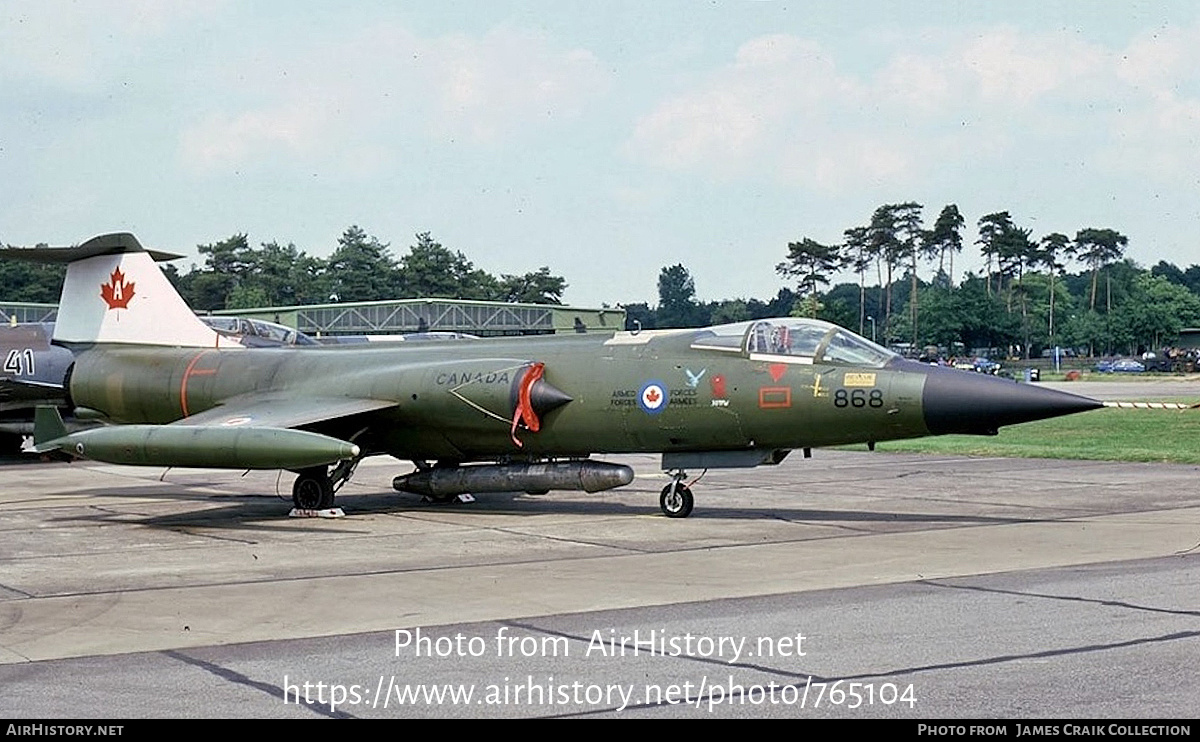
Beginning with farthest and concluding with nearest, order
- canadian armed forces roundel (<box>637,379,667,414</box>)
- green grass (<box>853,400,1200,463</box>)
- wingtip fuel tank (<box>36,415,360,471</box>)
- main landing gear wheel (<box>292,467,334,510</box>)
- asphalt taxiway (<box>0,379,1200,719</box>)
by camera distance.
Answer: green grass (<box>853,400,1200,463</box>)
main landing gear wheel (<box>292,467,334,510</box>)
canadian armed forces roundel (<box>637,379,667,414</box>)
wingtip fuel tank (<box>36,415,360,471</box>)
asphalt taxiway (<box>0,379,1200,719</box>)

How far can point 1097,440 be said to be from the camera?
1123 inches

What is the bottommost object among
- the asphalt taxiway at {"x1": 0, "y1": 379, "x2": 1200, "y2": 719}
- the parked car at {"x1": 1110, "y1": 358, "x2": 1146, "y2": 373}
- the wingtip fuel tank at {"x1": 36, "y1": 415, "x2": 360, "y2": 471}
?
the asphalt taxiway at {"x1": 0, "y1": 379, "x2": 1200, "y2": 719}

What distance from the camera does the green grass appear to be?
24.3m

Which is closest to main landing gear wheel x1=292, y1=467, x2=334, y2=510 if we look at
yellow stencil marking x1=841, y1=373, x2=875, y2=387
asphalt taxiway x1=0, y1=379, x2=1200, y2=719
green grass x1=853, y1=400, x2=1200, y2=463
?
asphalt taxiway x1=0, y1=379, x2=1200, y2=719

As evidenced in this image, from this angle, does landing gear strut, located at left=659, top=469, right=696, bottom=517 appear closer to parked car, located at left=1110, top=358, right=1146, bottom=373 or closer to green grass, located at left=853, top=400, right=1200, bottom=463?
green grass, located at left=853, top=400, right=1200, bottom=463

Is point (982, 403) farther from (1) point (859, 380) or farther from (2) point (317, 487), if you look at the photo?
(2) point (317, 487)

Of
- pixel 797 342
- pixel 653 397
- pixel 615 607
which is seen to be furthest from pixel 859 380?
pixel 615 607

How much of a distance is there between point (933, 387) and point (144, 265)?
11.0m

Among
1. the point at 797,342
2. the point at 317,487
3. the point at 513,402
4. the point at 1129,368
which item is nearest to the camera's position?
the point at 797,342

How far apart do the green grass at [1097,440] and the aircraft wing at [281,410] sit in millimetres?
12576

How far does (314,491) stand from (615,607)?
819 cm

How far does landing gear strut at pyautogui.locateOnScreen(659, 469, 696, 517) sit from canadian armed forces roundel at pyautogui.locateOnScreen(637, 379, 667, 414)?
0.92 meters

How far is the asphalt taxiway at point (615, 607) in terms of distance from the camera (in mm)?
7227

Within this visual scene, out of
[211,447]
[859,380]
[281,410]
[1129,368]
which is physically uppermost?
[1129,368]
